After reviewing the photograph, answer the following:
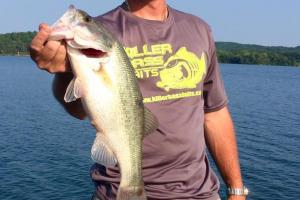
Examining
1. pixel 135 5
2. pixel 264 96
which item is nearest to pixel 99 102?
pixel 135 5

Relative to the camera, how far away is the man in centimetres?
333

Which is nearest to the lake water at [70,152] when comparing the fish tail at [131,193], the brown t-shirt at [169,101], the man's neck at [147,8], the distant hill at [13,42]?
the brown t-shirt at [169,101]

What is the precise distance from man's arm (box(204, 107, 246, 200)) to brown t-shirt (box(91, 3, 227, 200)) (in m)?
0.50

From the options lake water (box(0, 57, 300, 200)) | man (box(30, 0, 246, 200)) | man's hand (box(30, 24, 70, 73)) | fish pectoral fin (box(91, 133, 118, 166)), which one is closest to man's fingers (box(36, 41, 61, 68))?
man's hand (box(30, 24, 70, 73))

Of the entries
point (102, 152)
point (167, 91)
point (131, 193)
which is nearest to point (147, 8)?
point (167, 91)

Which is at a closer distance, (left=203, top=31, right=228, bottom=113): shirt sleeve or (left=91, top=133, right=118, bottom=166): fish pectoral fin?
(left=91, top=133, right=118, bottom=166): fish pectoral fin

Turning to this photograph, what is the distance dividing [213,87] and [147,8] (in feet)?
3.17

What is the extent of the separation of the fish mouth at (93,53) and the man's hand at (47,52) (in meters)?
0.14

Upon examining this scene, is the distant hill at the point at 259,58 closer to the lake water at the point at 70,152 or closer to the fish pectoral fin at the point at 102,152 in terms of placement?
the lake water at the point at 70,152

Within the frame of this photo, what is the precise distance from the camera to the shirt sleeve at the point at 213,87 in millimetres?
3898

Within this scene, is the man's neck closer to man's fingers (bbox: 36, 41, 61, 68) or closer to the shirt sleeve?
the shirt sleeve

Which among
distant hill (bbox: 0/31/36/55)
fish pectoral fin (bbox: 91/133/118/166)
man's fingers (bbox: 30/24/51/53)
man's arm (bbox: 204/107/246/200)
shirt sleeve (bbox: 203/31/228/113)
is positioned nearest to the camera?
man's fingers (bbox: 30/24/51/53)

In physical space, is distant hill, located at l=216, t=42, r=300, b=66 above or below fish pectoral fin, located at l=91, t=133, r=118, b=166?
below

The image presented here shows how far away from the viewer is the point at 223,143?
13.7ft
